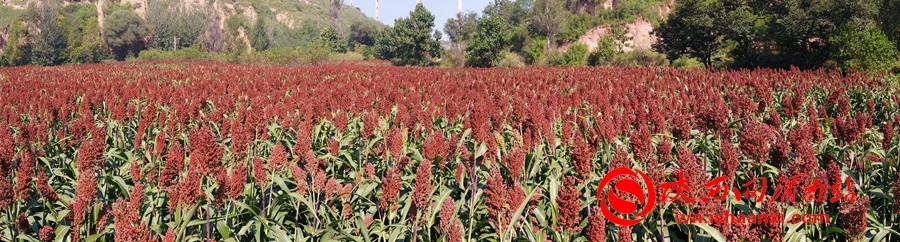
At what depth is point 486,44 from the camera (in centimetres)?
4166

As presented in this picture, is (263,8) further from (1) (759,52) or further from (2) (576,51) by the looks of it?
(1) (759,52)

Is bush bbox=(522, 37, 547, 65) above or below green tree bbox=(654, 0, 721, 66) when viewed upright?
below

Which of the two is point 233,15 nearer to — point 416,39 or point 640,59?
point 416,39

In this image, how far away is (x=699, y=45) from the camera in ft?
89.9

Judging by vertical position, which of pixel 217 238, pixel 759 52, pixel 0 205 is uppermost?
pixel 759 52

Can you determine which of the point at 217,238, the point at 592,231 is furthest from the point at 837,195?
the point at 217,238

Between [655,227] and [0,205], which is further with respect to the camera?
[655,227]

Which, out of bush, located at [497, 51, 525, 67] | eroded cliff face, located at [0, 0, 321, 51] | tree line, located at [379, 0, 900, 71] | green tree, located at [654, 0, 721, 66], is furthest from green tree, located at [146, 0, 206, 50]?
green tree, located at [654, 0, 721, 66]

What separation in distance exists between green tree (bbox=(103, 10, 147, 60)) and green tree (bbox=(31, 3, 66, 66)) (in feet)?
39.2

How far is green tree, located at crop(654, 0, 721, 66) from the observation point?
86.2ft

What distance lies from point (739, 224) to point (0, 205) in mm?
3305

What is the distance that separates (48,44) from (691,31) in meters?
77.4

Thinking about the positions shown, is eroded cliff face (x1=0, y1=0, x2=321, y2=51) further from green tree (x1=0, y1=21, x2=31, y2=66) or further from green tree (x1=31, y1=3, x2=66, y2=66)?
green tree (x1=31, y1=3, x2=66, y2=66)

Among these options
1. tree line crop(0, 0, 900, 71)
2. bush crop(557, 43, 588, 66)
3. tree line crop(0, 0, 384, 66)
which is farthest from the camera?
tree line crop(0, 0, 384, 66)
